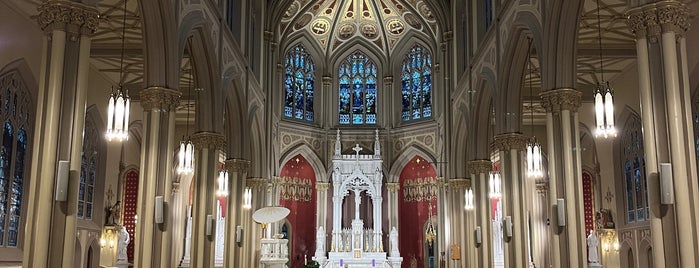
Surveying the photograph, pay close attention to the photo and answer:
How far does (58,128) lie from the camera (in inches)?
444

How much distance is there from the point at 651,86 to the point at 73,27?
9.40 meters

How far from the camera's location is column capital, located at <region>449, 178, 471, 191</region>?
1161 inches

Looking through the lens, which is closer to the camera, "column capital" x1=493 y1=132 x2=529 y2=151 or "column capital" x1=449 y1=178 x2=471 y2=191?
"column capital" x1=493 y1=132 x2=529 y2=151

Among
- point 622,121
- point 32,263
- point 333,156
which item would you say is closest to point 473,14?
point 622,121

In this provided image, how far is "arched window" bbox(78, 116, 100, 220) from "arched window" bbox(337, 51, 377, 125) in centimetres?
1520

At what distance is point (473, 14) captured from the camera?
26859 millimetres

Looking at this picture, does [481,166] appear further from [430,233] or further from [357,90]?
[357,90]

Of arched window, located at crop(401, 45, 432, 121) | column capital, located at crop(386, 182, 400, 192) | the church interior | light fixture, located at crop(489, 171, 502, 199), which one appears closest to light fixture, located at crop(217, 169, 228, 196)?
the church interior

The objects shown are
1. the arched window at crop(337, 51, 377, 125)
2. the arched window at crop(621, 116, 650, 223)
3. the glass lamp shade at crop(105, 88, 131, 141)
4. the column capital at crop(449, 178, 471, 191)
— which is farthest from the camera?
the arched window at crop(337, 51, 377, 125)

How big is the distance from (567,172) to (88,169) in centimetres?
2024

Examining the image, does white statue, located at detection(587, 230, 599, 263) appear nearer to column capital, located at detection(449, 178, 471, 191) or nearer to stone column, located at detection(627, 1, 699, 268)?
column capital, located at detection(449, 178, 471, 191)

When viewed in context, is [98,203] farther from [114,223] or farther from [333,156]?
[333,156]

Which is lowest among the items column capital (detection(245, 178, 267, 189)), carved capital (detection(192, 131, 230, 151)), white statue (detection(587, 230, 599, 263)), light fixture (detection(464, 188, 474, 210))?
white statue (detection(587, 230, 599, 263))

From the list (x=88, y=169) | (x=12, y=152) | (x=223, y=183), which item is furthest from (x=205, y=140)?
(x=88, y=169)
